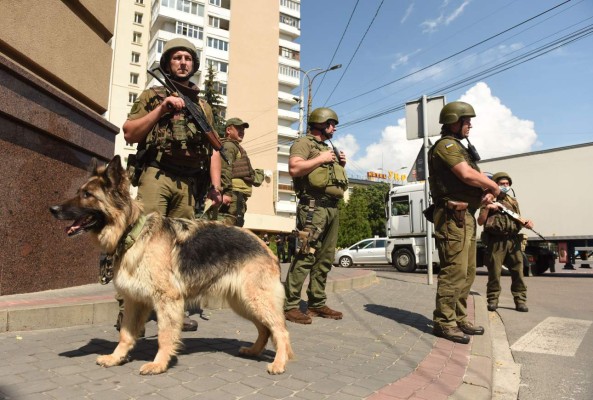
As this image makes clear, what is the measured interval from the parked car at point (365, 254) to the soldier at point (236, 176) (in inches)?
651

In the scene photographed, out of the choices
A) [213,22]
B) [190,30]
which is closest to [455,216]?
[190,30]

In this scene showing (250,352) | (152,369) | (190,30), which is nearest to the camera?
(152,369)

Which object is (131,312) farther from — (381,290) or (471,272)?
(381,290)

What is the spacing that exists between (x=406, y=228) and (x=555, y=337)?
1178cm

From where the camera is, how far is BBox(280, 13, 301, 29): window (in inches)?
2383

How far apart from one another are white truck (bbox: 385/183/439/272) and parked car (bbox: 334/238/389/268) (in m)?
4.93

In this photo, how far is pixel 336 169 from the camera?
536 cm

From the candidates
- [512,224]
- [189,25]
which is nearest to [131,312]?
[512,224]

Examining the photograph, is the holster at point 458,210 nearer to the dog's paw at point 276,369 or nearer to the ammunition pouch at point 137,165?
the dog's paw at point 276,369

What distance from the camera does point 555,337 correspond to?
5145 millimetres

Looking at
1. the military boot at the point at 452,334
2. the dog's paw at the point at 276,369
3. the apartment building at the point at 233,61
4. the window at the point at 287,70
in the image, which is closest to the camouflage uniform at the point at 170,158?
the dog's paw at the point at 276,369

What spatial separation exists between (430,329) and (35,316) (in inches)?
165

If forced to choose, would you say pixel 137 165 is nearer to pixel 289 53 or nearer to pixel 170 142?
pixel 170 142

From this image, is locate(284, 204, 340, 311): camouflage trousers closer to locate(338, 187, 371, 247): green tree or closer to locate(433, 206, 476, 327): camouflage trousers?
locate(433, 206, 476, 327): camouflage trousers
